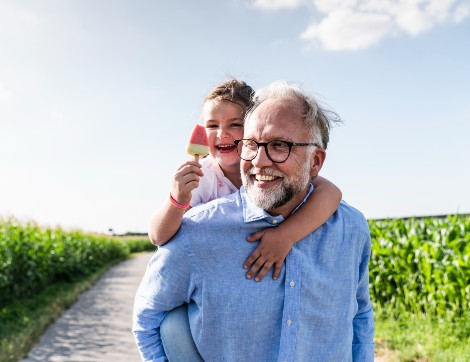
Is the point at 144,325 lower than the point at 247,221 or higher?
lower

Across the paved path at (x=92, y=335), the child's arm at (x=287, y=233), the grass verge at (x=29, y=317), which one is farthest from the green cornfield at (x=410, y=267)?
the child's arm at (x=287, y=233)

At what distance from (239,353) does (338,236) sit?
0.58 metres

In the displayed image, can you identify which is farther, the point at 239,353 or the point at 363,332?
the point at 363,332

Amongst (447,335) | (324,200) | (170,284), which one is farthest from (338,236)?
(447,335)

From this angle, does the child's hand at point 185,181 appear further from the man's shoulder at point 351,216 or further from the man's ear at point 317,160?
the man's shoulder at point 351,216

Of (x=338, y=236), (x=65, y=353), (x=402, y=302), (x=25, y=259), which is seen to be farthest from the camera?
(x=25, y=259)

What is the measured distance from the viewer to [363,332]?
2.29m

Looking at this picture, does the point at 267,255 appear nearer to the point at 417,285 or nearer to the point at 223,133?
the point at 223,133

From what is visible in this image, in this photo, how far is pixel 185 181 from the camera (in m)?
2.05

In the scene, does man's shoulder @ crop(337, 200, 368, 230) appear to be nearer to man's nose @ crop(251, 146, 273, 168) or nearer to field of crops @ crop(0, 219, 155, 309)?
man's nose @ crop(251, 146, 273, 168)

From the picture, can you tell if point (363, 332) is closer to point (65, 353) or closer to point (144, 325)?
point (144, 325)

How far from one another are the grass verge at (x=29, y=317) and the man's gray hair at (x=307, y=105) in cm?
546

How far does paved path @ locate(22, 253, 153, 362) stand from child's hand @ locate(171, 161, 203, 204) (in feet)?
16.7

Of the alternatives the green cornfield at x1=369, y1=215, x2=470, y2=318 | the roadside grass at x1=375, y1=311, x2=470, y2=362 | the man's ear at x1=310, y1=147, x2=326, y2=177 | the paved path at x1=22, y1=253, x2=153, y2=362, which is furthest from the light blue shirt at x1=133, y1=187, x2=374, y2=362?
the paved path at x1=22, y1=253, x2=153, y2=362
